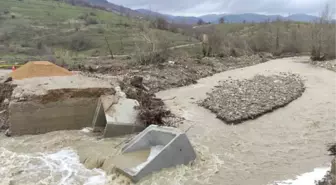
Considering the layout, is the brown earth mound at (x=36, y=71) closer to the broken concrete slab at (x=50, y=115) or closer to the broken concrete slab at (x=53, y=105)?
the broken concrete slab at (x=53, y=105)

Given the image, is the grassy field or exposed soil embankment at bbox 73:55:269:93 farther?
the grassy field

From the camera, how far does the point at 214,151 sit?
12273 mm

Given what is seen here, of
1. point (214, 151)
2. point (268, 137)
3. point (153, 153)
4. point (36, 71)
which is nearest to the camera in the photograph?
point (153, 153)

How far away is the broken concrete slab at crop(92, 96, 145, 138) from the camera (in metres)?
13.2

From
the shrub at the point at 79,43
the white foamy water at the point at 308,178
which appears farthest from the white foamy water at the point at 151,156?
the shrub at the point at 79,43

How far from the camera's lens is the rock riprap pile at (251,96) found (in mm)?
15978

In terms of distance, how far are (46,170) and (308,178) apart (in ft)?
23.5

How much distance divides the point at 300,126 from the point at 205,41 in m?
22.0

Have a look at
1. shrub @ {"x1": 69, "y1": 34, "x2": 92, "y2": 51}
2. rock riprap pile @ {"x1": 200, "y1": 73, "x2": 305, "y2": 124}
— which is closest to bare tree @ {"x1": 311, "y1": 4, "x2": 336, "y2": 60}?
rock riprap pile @ {"x1": 200, "y1": 73, "x2": 305, "y2": 124}

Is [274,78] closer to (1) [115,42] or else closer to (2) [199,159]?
(2) [199,159]

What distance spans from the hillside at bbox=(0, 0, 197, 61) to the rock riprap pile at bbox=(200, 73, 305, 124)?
1376 cm

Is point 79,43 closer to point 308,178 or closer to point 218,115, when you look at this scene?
point 218,115

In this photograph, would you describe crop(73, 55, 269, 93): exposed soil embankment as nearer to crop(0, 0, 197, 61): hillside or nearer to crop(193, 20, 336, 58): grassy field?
crop(193, 20, 336, 58): grassy field

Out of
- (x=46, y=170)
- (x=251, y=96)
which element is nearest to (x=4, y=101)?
(x=46, y=170)
